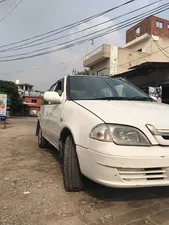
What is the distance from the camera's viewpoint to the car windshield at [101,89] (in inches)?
165

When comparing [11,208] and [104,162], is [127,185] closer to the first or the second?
[104,162]

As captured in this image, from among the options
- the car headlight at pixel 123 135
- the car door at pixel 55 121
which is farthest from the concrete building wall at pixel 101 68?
the car headlight at pixel 123 135

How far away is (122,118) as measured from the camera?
300 centimetres

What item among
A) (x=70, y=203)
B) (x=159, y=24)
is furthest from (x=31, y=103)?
(x=70, y=203)

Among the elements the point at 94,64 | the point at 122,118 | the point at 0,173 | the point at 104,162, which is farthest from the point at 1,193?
the point at 94,64

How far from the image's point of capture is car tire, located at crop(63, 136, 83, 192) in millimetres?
3447

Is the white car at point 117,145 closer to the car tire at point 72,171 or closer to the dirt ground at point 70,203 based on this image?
the car tire at point 72,171

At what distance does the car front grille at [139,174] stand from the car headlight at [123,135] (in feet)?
0.86

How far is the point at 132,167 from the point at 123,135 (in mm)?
334

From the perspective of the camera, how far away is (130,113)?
312 cm

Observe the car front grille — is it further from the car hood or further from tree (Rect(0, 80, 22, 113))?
tree (Rect(0, 80, 22, 113))

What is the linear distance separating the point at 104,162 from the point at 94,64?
81.5 feet

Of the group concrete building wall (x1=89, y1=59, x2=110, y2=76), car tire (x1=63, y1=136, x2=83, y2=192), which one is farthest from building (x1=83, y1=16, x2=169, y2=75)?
car tire (x1=63, y1=136, x2=83, y2=192)

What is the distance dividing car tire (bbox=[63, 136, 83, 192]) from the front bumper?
0.52 m
